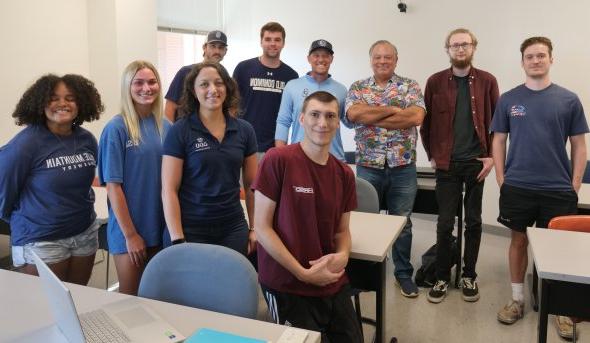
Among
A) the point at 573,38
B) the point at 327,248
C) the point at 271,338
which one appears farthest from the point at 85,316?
the point at 573,38

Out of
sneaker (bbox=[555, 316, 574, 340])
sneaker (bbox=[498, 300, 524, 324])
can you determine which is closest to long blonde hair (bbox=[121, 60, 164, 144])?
sneaker (bbox=[498, 300, 524, 324])

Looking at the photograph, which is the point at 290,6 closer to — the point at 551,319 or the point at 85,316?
the point at 551,319

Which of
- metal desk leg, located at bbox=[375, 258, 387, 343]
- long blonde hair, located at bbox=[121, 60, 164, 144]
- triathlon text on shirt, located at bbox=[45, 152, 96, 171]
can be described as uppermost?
long blonde hair, located at bbox=[121, 60, 164, 144]

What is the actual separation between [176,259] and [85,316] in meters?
0.33

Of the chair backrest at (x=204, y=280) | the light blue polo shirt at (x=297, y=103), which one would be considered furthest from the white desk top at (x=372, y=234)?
the light blue polo shirt at (x=297, y=103)

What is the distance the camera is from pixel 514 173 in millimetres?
2834

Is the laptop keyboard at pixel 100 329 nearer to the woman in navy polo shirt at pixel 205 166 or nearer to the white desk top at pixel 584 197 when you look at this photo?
the woman in navy polo shirt at pixel 205 166

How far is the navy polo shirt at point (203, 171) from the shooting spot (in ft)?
6.52

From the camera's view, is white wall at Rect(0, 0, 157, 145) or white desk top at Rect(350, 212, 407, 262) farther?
white wall at Rect(0, 0, 157, 145)

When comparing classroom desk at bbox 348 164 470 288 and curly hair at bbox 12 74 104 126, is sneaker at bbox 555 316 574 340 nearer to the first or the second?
classroom desk at bbox 348 164 470 288

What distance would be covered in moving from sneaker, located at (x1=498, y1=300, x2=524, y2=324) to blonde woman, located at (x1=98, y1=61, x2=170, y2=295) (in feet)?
7.02

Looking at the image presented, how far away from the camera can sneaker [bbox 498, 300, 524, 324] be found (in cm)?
292

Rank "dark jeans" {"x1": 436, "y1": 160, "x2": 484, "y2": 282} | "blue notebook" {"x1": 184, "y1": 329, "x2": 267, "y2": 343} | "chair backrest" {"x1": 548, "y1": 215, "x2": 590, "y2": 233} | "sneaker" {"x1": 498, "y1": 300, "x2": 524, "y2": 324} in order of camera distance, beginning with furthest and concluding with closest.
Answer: "dark jeans" {"x1": 436, "y1": 160, "x2": 484, "y2": 282} → "sneaker" {"x1": 498, "y1": 300, "x2": 524, "y2": 324} → "chair backrest" {"x1": 548, "y1": 215, "x2": 590, "y2": 233} → "blue notebook" {"x1": 184, "y1": 329, "x2": 267, "y2": 343}

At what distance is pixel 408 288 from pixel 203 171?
1.95 metres
